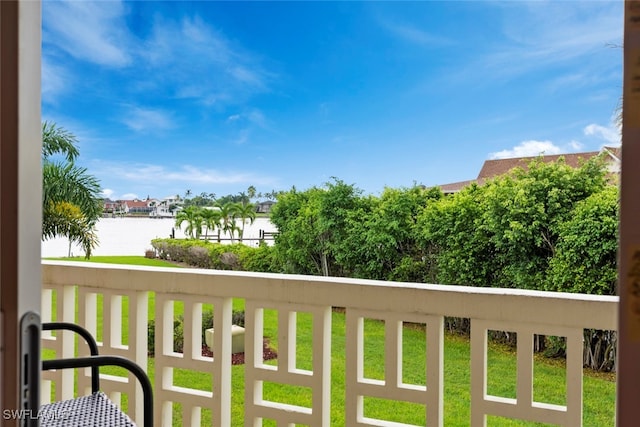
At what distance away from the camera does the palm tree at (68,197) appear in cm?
495

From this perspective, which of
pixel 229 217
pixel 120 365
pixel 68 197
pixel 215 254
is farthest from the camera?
pixel 229 217

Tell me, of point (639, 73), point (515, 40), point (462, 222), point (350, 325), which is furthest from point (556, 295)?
point (515, 40)

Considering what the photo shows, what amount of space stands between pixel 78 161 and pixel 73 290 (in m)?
4.19

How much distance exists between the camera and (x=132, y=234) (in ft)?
19.1

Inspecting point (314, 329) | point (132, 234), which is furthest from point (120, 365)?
point (132, 234)

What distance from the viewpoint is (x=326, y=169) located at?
12.1 meters

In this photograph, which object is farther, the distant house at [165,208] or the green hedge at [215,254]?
the distant house at [165,208]

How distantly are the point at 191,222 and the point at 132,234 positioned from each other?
1012 millimetres

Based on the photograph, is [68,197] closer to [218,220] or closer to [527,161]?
[218,220]

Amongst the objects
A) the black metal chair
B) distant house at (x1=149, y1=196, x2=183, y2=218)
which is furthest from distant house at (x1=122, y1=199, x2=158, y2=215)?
the black metal chair

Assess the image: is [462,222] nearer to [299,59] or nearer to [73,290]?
[73,290]

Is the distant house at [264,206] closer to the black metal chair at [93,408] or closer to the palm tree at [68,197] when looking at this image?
the palm tree at [68,197]

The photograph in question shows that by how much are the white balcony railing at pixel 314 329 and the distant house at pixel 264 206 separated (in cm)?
513

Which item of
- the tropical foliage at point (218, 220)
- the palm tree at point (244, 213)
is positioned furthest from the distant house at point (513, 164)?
the tropical foliage at point (218, 220)
